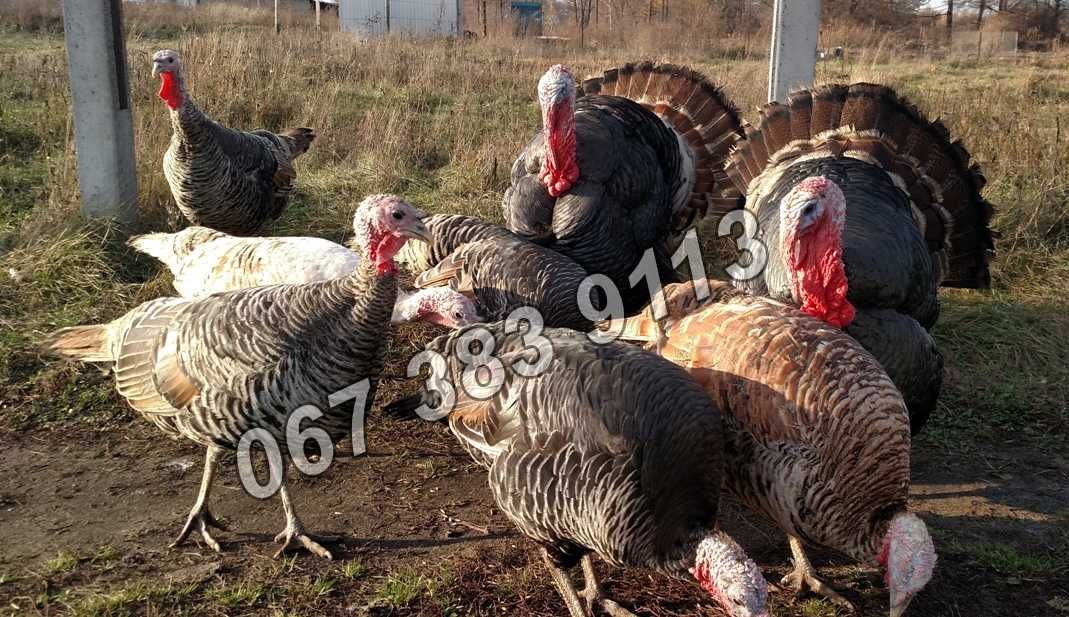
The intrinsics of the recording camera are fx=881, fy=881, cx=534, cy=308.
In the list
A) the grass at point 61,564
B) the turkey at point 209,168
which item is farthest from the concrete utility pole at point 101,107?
the grass at point 61,564

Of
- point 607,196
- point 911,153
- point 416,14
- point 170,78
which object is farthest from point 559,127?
point 416,14

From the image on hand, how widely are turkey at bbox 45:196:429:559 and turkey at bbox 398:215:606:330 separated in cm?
84

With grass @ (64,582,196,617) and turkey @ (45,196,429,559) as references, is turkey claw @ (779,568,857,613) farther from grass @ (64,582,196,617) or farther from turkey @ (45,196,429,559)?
grass @ (64,582,196,617)

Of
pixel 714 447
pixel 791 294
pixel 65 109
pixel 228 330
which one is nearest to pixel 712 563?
pixel 714 447

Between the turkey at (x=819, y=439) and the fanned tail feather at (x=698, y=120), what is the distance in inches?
97.7

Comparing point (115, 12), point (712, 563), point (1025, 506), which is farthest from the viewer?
point (115, 12)

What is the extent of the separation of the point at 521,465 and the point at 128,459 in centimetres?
218

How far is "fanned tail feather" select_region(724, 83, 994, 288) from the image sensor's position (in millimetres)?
4387

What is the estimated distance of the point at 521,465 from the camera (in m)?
2.81

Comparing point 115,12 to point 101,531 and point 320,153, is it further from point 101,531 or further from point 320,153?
point 101,531

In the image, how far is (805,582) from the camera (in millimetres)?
3215

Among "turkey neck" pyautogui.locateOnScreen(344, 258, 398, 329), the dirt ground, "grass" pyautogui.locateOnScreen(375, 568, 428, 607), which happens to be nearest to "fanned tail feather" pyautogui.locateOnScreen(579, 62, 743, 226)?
the dirt ground

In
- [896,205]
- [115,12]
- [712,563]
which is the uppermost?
[115,12]

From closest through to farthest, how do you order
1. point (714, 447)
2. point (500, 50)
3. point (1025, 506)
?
point (714, 447) < point (1025, 506) < point (500, 50)
